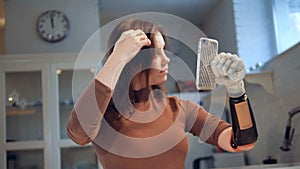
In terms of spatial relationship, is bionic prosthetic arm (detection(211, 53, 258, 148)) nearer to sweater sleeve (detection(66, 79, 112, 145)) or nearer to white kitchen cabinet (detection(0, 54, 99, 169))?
sweater sleeve (detection(66, 79, 112, 145))

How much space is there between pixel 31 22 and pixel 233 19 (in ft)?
3.68

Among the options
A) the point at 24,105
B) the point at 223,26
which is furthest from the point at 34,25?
the point at 223,26

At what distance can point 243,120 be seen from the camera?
523 mm

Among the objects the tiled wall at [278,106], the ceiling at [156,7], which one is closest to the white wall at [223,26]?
the ceiling at [156,7]

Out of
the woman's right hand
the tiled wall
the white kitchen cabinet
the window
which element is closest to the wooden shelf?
the white kitchen cabinet

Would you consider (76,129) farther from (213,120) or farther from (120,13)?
(120,13)

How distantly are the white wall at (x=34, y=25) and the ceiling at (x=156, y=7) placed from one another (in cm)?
32

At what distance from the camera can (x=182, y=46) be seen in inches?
42.7

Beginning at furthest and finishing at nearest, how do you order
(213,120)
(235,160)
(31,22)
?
(31,22) < (235,160) < (213,120)

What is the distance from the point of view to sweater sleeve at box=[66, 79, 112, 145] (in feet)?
1.58

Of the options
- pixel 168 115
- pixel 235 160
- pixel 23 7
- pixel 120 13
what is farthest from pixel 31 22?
pixel 168 115

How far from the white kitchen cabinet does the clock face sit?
0.23m

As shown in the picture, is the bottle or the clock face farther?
the clock face

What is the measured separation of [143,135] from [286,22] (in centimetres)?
164
